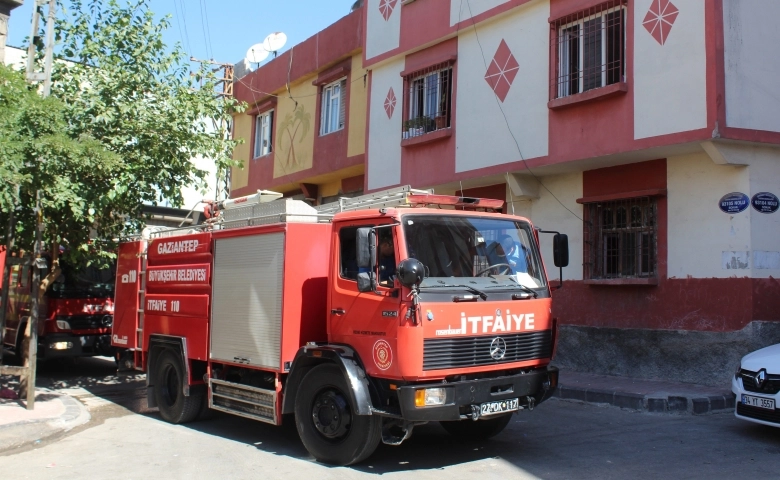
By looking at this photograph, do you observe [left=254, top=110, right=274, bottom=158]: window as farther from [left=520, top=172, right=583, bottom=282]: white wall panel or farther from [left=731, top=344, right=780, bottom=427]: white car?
[left=731, top=344, right=780, bottom=427]: white car

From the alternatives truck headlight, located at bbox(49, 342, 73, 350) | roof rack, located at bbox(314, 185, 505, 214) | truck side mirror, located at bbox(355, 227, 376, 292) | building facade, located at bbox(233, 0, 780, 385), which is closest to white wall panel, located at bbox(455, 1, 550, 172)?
building facade, located at bbox(233, 0, 780, 385)

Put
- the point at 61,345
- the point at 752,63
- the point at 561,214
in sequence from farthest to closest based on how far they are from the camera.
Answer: the point at 561,214, the point at 61,345, the point at 752,63

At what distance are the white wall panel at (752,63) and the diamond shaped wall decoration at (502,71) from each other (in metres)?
3.76

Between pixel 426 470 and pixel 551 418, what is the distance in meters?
3.00

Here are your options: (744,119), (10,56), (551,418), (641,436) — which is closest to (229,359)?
(551,418)

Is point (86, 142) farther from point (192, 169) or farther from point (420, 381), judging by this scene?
point (420, 381)

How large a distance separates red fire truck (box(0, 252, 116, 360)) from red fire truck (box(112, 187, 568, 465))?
5343 mm

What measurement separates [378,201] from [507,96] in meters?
6.42

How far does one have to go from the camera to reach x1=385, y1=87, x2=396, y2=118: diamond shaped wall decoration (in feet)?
51.0

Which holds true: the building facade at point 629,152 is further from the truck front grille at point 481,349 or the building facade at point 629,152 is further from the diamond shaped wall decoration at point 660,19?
the truck front grille at point 481,349

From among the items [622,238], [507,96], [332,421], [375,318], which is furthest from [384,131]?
[332,421]

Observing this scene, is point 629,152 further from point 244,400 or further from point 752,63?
point 244,400

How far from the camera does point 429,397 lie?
6.02 meters

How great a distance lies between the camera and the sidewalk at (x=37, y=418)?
7941mm
